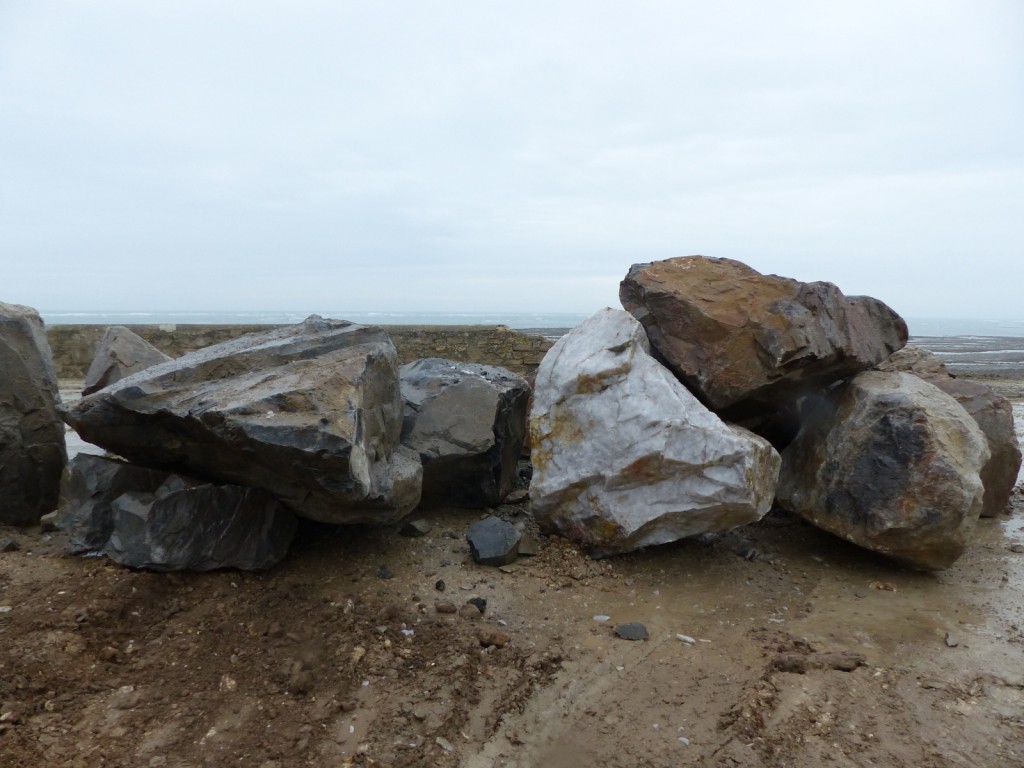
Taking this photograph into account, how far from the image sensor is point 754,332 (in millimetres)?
4086

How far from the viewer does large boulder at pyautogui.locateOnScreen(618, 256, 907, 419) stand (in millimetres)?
4059

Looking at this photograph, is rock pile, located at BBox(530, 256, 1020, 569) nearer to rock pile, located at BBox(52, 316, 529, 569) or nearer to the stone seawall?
rock pile, located at BBox(52, 316, 529, 569)

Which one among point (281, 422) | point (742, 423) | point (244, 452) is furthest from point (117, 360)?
point (742, 423)

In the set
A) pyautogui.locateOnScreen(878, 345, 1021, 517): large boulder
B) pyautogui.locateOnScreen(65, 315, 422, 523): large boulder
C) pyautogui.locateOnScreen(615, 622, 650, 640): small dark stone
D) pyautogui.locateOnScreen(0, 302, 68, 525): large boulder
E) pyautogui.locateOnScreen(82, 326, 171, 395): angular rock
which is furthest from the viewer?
pyautogui.locateOnScreen(82, 326, 171, 395): angular rock

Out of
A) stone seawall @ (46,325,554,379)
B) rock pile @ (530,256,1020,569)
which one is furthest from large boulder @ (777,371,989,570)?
stone seawall @ (46,325,554,379)

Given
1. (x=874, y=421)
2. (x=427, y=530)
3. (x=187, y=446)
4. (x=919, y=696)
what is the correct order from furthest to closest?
(x=427, y=530), (x=874, y=421), (x=187, y=446), (x=919, y=696)

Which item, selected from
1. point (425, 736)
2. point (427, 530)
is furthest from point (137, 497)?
point (425, 736)

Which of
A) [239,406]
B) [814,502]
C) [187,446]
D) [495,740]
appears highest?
[239,406]

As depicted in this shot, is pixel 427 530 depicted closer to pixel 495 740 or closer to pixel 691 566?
pixel 691 566

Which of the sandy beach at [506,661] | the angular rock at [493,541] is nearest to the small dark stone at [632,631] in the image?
the sandy beach at [506,661]

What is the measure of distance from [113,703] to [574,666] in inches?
70.4

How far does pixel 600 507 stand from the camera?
3965 mm

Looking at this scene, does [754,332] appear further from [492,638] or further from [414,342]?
[414,342]

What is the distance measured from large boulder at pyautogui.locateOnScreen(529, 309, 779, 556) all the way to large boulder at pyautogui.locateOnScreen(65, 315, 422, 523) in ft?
2.75
